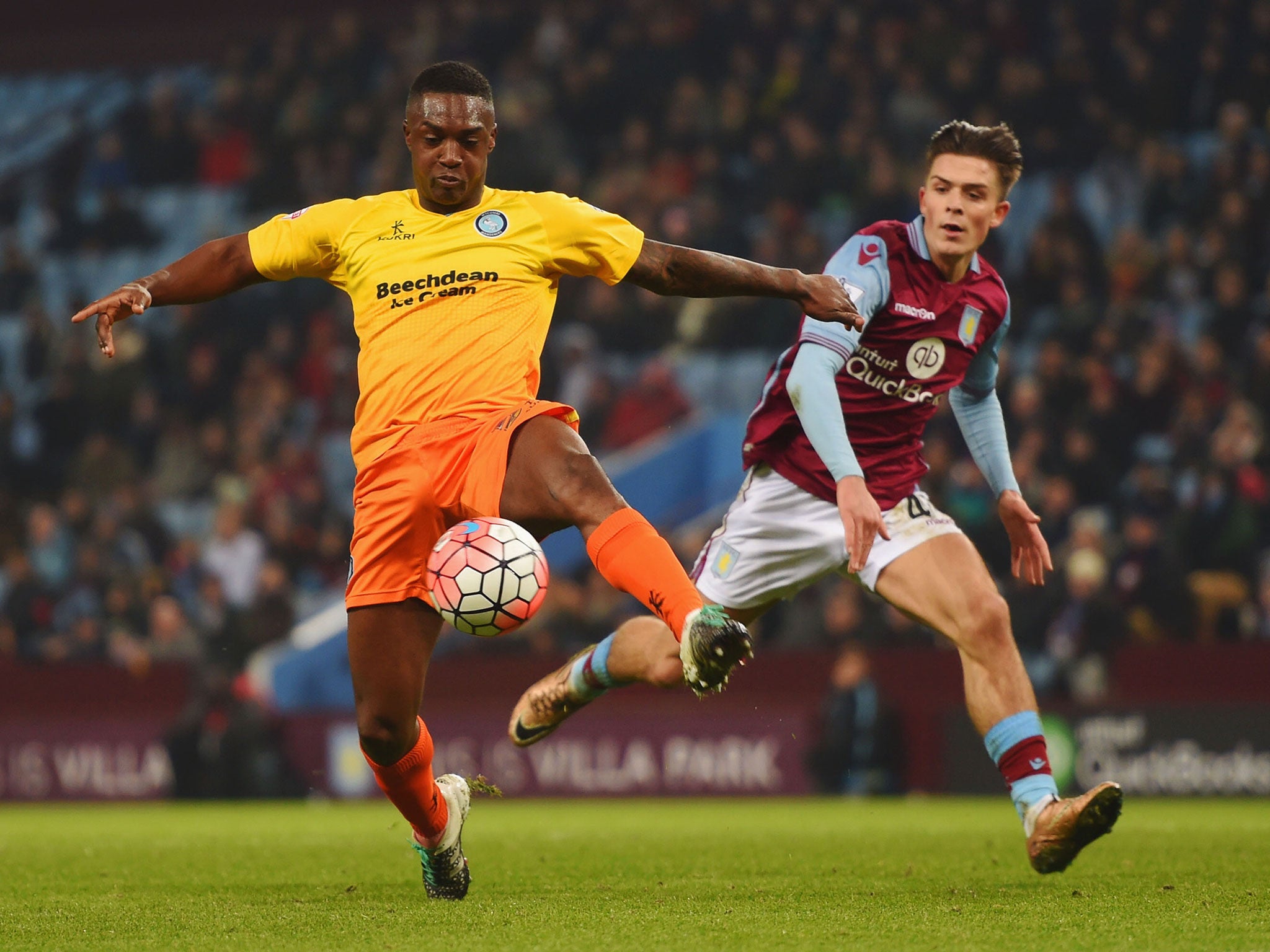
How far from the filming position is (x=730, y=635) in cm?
434

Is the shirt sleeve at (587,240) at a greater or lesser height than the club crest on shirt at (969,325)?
greater

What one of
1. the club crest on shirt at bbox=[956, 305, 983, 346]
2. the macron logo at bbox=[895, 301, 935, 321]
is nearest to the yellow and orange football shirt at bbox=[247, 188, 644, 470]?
the macron logo at bbox=[895, 301, 935, 321]

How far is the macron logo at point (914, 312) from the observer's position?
5.98 metres

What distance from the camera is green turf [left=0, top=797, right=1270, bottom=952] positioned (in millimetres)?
4410

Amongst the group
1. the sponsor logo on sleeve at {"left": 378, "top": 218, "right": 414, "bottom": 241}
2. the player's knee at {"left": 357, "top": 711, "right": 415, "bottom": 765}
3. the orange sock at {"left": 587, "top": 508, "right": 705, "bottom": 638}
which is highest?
the sponsor logo on sleeve at {"left": 378, "top": 218, "right": 414, "bottom": 241}

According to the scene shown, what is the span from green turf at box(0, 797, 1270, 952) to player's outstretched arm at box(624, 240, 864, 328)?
5.77 feet

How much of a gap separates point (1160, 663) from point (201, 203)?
39.7 feet

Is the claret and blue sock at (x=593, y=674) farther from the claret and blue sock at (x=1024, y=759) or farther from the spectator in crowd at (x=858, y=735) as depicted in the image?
the spectator in crowd at (x=858, y=735)

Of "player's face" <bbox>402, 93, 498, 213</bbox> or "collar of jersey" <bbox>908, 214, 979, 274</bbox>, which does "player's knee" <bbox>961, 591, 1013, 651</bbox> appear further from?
"player's face" <bbox>402, 93, 498, 213</bbox>

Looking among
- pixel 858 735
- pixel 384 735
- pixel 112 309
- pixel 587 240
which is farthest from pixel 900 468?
pixel 858 735

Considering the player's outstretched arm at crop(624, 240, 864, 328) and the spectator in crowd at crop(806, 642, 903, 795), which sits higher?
the player's outstretched arm at crop(624, 240, 864, 328)

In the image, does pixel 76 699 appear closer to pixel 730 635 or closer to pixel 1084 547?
pixel 1084 547

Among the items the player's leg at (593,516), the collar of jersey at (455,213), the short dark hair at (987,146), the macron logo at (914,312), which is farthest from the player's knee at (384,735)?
the short dark hair at (987,146)

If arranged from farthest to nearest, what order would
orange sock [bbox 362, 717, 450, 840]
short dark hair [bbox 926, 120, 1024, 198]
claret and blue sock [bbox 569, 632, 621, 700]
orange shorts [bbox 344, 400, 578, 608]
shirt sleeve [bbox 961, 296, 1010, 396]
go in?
claret and blue sock [bbox 569, 632, 621, 700]
shirt sleeve [bbox 961, 296, 1010, 396]
short dark hair [bbox 926, 120, 1024, 198]
orange sock [bbox 362, 717, 450, 840]
orange shorts [bbox 344, 400, 578, 608]
